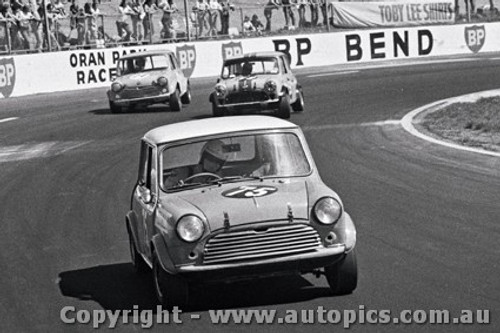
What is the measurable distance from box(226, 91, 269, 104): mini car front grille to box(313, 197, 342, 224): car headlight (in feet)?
48.3

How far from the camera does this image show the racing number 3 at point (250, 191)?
8391 mm

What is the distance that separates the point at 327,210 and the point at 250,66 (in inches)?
620

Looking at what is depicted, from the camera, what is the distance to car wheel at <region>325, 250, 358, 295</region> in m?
8.38

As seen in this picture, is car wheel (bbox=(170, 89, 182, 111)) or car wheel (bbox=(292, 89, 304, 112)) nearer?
car wheel (bbox=(292, 89, 304, 112))

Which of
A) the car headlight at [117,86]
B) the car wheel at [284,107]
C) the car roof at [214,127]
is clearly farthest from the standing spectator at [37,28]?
the car roof at [214,127]

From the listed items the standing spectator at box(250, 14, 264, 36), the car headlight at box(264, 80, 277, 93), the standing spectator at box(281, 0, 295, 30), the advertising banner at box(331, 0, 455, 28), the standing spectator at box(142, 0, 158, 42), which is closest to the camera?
the car headlight at box(264, 80, 277, 93)

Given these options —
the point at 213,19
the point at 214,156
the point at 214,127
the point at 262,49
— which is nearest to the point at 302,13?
the point at 262,49

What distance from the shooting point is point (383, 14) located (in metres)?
41.5

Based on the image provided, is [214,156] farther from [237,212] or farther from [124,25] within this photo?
[124,25]

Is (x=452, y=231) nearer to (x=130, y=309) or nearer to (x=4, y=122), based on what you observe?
(x=130, y=309)

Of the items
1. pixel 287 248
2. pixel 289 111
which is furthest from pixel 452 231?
pixel 289 111

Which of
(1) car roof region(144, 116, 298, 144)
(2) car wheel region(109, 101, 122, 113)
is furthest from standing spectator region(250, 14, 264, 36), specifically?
(1) car roof region(144, 116, 298, 144)

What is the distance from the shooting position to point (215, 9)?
36938mm

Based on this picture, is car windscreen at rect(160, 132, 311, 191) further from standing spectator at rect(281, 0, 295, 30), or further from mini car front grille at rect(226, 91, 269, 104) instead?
standing spectator at rect(281, 0, 295, 30)
